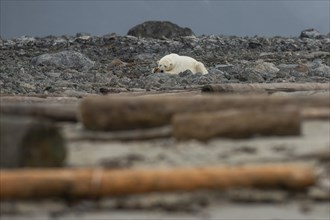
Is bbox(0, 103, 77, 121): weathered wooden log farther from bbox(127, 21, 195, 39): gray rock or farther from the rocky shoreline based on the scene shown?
bbox(127, 21, 195, 39): gray rock

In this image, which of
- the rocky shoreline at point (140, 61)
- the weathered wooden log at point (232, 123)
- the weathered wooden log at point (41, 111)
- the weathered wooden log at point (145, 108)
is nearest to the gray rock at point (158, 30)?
the rocky shoreline at point (140, 61)

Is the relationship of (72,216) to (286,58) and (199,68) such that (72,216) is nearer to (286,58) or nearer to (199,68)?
(199,68)

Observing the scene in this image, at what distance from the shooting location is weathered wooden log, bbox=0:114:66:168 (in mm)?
2863

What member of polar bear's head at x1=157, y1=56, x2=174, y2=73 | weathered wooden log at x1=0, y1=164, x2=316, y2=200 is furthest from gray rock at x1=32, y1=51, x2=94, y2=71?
weathered wooden log at x1=0, y1=164, x2=316, y2=200

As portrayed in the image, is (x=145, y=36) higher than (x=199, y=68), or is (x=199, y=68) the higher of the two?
(x=145, y=36)


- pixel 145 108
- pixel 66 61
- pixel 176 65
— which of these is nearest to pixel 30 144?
pixel 145 108

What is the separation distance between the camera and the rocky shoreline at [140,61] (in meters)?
11.5

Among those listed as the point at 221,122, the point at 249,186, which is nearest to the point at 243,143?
the point at 221,122

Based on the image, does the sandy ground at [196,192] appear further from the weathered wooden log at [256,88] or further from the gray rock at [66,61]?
the gray rock at [66,61]

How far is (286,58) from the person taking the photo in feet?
64.0

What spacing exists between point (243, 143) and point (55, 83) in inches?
352

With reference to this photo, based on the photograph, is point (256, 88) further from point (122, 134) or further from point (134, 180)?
point (134, 180)

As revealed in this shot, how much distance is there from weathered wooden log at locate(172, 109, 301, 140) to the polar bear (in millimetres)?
12161

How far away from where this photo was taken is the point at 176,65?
628 inches
